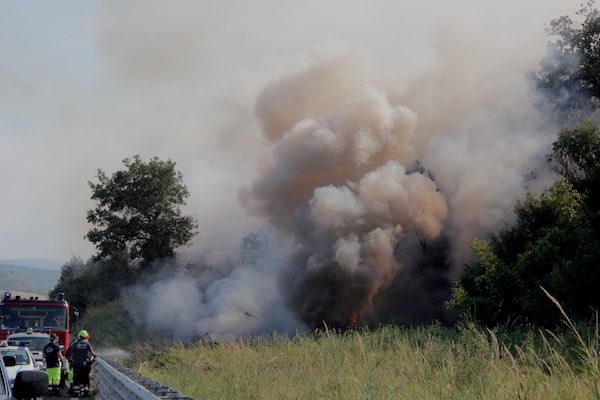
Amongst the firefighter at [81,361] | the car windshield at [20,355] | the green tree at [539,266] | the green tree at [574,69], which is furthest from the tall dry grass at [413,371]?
the green tree at [574,69]

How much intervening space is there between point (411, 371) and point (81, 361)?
10.2m

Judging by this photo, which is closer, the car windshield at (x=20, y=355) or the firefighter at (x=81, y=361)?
the car windshield at (x=20, y=355)

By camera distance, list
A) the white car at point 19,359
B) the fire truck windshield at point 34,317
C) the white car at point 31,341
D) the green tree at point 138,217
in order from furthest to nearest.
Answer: the green tree at point 138,217 → the fire truck windshield at point 34,317 → the white car at point 31,341 → the white car at point 19,359

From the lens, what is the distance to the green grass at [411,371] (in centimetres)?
785

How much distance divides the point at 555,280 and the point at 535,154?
2071cm

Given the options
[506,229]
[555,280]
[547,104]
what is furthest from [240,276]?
[555,280]

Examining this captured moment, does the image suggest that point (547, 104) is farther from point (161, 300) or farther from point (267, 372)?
point (267, 372)

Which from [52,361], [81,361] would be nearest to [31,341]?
Result: [52,361]

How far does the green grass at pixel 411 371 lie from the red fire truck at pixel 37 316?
36.4 ft

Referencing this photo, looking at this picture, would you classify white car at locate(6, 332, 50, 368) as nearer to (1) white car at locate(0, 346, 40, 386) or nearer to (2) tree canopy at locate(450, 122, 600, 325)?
(1) white car at locate(0, 346, 40, 386)

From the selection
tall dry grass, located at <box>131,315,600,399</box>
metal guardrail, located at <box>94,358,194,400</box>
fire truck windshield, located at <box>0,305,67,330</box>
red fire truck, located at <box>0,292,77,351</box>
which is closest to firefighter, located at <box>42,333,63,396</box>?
metal guardrail, located at <box>94,358,194,400</box>

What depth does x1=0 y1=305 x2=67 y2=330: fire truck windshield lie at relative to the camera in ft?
90.9

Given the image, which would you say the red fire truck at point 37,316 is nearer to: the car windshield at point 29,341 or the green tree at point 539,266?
the car windshield at point 29,341

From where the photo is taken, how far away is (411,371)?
397 inches
